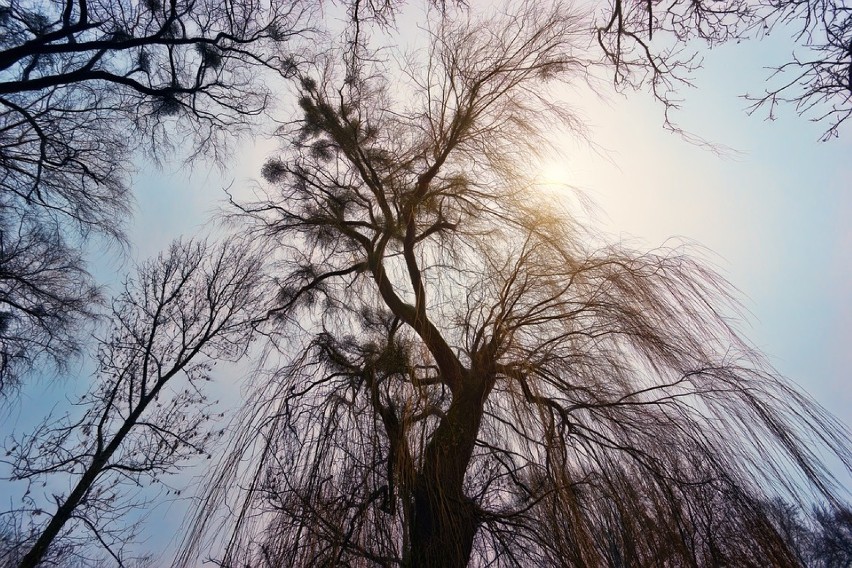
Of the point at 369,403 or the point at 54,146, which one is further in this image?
the point at 54,146

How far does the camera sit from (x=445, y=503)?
2.28 metres

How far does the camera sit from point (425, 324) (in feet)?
11.3

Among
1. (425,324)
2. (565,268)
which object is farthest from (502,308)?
(425,324)

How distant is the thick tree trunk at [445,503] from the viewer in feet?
7.20

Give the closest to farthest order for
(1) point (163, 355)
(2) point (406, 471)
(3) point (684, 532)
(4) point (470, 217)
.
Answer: (3) point (684, 532)
(2) point (406, 471)
(4) point (470, 217)
(1) point (163, 355)

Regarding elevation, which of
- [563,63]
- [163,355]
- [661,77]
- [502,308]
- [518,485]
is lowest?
[518,485]

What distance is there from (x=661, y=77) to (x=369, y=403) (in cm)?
275

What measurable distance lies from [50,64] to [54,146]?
0.92 m

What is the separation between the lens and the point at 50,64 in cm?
462

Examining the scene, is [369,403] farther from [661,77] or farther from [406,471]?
[661,77]

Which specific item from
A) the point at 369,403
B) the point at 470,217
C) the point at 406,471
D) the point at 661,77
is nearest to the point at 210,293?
the point at 470,217

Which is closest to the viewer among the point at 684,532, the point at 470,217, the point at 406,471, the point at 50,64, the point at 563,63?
the point at 684,532

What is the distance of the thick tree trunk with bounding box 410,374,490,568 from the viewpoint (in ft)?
7.20

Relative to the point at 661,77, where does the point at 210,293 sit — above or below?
above
